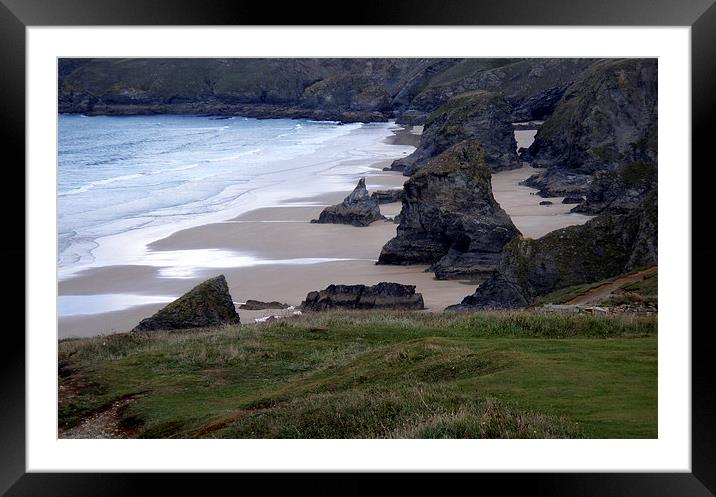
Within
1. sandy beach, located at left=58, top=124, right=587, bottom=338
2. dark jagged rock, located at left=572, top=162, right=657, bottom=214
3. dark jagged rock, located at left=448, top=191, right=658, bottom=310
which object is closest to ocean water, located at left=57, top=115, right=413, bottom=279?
sandy beach, located at left=58, top=124, right=587, bottom=338

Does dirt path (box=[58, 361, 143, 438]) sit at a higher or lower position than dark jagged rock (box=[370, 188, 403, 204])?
lower

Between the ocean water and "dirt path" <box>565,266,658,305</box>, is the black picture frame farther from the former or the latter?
the ocean water

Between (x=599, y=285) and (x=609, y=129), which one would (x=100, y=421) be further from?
(x=609, y=129)

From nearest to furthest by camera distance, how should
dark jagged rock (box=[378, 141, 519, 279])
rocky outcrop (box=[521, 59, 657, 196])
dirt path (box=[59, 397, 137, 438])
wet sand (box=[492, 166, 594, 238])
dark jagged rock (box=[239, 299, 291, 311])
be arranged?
dirt path (box=[59, 397, 137, 438]) → dark jagged rock (box=[239, 299, 291, 311]) → dark jagged rock (box=[378, 141, 519, 279]) → wet sand (box=[492, 166, 594, 238]) → rocky outcrop (box=[521, 59, 657, 196])

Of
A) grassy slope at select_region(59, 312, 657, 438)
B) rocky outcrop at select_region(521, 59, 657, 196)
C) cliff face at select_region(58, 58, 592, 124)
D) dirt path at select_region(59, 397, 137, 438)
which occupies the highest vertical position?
cliff face at select_region(58, 58, 592, 124)

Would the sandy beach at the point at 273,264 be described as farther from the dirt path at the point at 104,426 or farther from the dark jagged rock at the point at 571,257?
the dirt path at the point at 104,426
